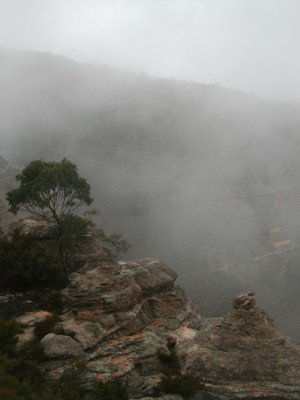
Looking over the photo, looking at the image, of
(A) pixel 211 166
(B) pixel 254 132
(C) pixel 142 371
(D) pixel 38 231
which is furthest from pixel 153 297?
(B) pixel 254 132

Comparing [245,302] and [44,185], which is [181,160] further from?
[245,302]

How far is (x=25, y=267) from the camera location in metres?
19.1

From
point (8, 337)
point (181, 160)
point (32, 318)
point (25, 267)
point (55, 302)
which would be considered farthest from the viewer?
point (181, 160)

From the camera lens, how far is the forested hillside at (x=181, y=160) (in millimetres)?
105438

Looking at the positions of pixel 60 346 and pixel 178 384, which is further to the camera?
pixel 60 346

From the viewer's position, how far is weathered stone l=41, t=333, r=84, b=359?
11891mm

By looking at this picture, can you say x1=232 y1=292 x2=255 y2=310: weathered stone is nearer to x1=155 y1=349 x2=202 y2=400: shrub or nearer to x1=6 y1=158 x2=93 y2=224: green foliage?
x1=155 y1=349 x2=202 y2=400: shrub

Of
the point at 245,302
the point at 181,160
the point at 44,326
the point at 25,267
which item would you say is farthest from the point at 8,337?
the point at 181,160

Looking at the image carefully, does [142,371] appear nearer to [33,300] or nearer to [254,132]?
[33,300]

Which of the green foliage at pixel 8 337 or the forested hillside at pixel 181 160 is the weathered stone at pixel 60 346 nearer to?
the green foliage at pixel 8 337

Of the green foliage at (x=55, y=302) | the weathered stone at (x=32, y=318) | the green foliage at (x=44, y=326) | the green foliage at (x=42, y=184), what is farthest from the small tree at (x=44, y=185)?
the green foliage at (x=44, y=326)

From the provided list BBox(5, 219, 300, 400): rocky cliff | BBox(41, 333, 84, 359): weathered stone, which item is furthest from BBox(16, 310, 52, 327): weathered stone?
BBox(41, 333, 84, 359): weathered stone

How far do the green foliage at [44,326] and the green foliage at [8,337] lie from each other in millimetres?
1087

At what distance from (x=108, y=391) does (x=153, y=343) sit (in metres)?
4.01
